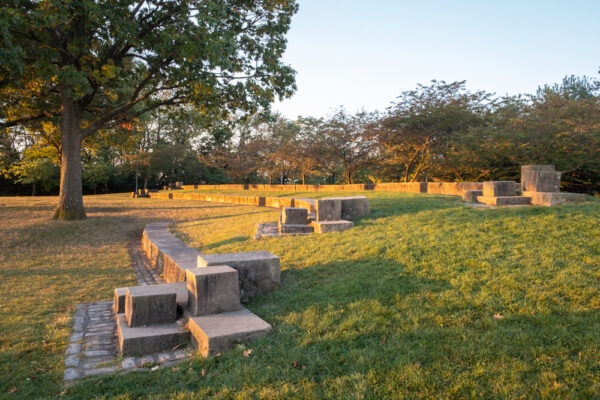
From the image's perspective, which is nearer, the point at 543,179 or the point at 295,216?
the point at 295,216

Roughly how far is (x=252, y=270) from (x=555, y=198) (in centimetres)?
682

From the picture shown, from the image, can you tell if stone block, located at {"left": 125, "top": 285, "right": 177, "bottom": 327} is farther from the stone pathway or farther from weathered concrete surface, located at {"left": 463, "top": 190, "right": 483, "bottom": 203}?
weathered concrete surface, located at {"left": 463, "top": 190, "right": 483, "bottom": 203}

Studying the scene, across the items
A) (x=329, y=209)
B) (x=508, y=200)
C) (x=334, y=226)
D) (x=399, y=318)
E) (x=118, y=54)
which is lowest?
(x=399, y=318)

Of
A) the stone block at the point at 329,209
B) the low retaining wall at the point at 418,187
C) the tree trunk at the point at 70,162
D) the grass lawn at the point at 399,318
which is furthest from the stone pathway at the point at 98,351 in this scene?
the low retaining wall at the point at 418,187

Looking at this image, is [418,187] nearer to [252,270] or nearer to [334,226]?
[334,226]

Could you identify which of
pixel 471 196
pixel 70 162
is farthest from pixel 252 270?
pixel 70 162

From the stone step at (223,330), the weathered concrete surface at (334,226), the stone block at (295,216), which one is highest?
the stone block at (295,216)

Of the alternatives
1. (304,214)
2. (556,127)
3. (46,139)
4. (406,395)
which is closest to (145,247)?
(304,214)

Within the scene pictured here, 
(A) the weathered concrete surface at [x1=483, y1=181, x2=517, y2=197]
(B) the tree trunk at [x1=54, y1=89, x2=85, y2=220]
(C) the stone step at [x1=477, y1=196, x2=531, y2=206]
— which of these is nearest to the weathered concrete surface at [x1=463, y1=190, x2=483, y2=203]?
(A) the weathered concrete surface at [x1=483, y1=181, x2=517, y2=197]

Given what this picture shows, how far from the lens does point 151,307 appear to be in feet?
12.3

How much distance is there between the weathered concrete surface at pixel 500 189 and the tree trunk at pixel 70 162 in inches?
466

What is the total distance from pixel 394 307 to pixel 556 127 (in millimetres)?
13702

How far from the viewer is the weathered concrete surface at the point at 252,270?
444cm

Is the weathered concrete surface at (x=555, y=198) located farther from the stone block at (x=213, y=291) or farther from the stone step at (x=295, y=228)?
the stone block at (x=213, y=291)
